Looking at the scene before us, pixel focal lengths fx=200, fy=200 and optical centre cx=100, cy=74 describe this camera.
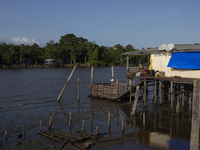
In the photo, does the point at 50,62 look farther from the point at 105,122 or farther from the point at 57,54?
the point at 105,122

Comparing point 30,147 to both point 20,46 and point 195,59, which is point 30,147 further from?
point 20,46

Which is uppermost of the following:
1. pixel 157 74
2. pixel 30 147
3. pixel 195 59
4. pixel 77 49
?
pixel 77 49

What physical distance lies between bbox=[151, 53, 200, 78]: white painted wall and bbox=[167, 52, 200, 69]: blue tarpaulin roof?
21.5 inches

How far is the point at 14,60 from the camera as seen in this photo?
104m

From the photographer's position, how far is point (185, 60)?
20.1 meters

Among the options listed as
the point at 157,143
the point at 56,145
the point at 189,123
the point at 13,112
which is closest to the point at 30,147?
the point at 56,145

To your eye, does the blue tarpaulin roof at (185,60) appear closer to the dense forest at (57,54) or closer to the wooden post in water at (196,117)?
the wooden post in water at (196,117)

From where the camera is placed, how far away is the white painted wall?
65.1 feet

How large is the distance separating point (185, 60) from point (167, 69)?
2300mm

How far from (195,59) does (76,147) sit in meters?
14.5

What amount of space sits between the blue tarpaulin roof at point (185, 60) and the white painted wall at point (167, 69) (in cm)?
55

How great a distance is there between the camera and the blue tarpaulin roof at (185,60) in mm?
19611

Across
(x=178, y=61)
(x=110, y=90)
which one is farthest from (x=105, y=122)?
(x=178, y=61)

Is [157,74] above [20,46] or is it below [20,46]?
below
